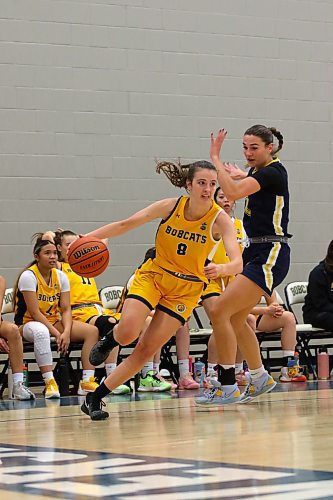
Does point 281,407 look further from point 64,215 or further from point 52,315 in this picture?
point 64,215

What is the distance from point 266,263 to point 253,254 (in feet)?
0.41

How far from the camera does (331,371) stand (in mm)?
10875

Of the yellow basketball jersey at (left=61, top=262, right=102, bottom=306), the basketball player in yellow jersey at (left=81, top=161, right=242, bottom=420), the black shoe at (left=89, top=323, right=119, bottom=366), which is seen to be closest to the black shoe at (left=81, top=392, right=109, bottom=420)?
the basketball player in yellow jersey at (left=81, top=161, right=242, bottom=420)

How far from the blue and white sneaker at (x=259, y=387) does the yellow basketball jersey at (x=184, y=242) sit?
1137mm

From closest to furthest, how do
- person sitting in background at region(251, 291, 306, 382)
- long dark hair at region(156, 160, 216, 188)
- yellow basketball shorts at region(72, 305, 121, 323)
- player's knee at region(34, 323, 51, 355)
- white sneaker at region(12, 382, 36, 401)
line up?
long dark hair at region(156, 160, 216, 188) < white sneaker at region(12, 382, 36, 401) < player's knee at region(34, 323, 51, 355) < yellow basketball shorts at region(72, 305, 121, 323) < person sitting in background at region(251, 291, 306, 382)

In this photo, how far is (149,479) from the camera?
3426mm

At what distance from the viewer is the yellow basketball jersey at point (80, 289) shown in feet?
29.6

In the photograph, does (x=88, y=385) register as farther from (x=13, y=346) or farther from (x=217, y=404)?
(x=217, y=404)

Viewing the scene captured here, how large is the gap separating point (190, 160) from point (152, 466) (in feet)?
24.0

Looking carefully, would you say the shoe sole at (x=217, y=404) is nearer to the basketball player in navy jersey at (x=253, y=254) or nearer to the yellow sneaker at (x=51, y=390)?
the basketball player in navy jersey at (x=253, y=254)

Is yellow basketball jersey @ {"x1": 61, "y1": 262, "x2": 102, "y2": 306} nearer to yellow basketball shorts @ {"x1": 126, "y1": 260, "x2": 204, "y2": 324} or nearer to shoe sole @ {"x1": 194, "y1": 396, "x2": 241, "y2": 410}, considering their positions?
shoe sole @ {"x1": 194, "y1": 396, "x2": 241, "y2": 410}

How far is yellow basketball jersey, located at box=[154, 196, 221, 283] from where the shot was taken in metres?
5.88

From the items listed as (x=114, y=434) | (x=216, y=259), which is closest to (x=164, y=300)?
(x=114, y=434)

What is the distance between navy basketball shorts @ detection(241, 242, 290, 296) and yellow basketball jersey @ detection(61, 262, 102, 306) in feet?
9.59
